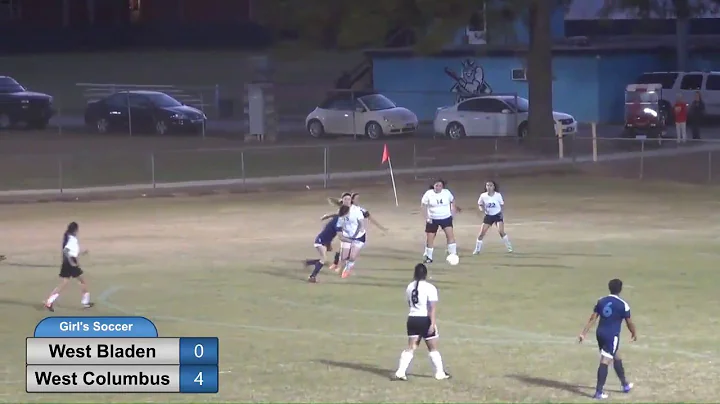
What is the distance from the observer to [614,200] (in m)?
35.6

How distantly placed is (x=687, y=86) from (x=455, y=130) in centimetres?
1008

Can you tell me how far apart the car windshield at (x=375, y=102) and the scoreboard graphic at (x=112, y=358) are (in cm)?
3757

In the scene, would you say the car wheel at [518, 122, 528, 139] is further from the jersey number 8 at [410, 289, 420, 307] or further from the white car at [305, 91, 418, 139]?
the jersey number 8 at [410, 289, 420, 307]

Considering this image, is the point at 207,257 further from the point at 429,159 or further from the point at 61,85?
the point at 61,85

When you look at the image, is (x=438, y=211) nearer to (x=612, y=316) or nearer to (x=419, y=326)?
(x=419, y=326)

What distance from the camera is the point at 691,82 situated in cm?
5297

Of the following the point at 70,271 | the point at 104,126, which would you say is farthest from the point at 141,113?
the point at 70,271

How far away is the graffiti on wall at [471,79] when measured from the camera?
191ft

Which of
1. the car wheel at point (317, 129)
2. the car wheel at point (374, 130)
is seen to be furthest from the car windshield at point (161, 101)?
the car wheel at point (374, 130)

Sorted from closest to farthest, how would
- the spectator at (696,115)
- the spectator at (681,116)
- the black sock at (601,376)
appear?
the black sock at (601,376)
the spectator at (681,116)
the spectator at (696,115)

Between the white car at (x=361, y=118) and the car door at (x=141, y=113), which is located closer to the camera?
the white car at (x=361, y=118)

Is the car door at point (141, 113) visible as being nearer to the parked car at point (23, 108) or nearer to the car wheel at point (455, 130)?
the parked car at point (23, 108)

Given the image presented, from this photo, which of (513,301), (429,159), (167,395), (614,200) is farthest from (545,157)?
(167,395)

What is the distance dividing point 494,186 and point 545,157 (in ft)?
61.7
